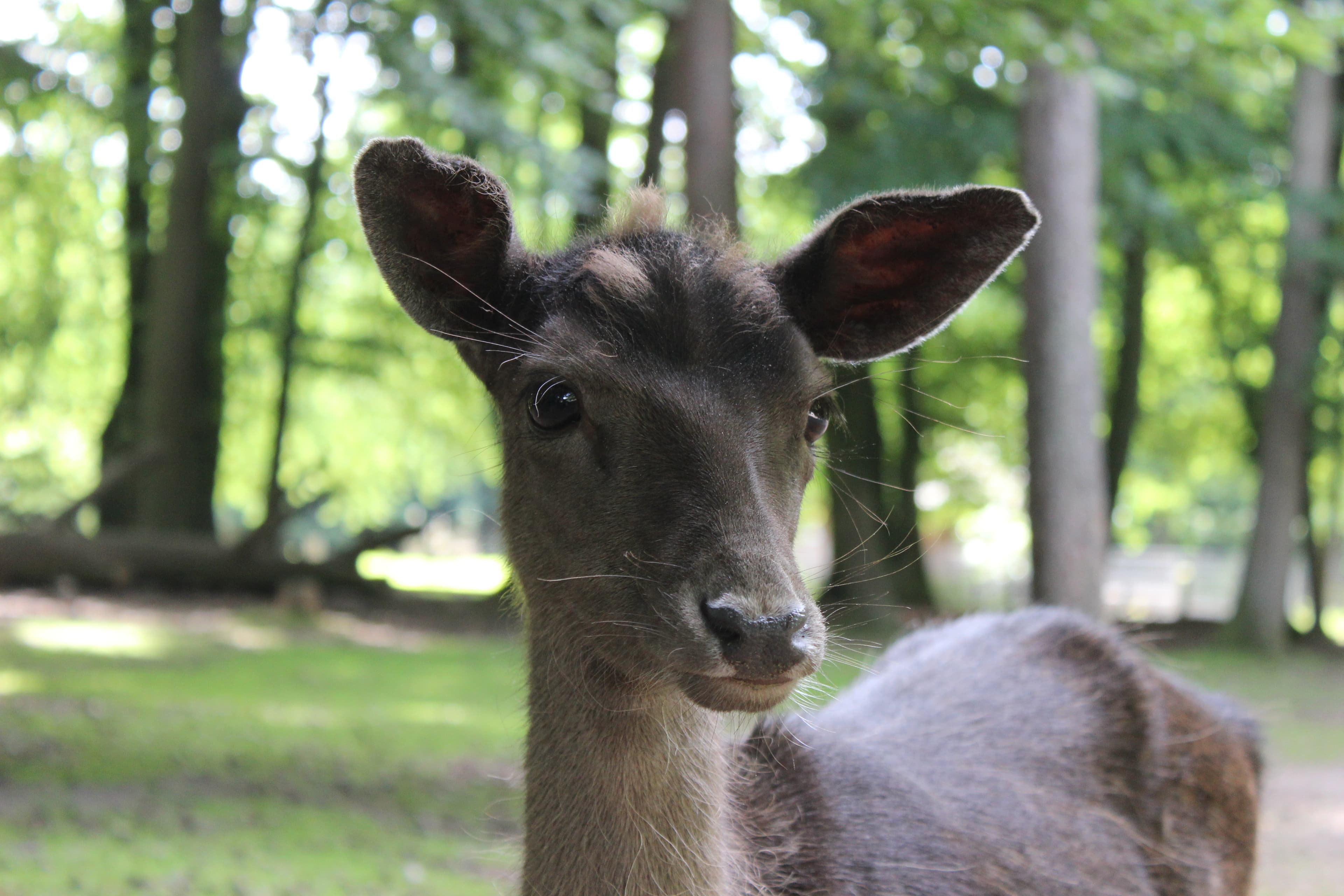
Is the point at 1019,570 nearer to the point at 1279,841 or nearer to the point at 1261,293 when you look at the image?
the point at 1261,293

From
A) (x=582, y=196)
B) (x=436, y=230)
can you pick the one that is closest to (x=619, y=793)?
(x=436, y=230)

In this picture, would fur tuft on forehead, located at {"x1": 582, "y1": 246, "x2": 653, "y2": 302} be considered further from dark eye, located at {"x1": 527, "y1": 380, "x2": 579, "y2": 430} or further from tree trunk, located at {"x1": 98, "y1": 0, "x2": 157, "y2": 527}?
tree trunk, located at {"x1": 98, "y1": 0, "x2": 157, "y2": 527}

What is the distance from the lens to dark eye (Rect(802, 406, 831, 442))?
2979 mm

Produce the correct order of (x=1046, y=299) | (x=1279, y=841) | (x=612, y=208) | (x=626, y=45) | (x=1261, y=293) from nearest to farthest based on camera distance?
(x=612, y=208)
(x=1279, y=841)
(x=1046, y=299)
(x=626, y=45)
(x=1261, y=293)

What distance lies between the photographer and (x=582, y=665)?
2865 mm

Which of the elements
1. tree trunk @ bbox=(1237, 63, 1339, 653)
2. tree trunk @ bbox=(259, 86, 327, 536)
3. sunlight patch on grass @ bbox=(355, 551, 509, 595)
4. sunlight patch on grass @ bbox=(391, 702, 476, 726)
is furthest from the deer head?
sunlight patch on grass @ bbox=(355, 551, 509, 595)

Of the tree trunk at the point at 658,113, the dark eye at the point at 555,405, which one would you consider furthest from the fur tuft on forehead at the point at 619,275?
the tree trunk at the point at 658,113

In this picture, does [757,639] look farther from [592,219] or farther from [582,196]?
[582,196]

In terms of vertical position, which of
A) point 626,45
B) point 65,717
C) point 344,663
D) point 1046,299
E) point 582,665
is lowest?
point 344,663

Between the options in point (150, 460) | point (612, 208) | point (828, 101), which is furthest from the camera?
point (150, 460)

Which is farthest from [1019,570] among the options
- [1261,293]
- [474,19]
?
[474,19]

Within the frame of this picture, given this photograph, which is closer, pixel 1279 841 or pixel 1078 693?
pixel 1078 693

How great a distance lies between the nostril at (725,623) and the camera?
2297mm

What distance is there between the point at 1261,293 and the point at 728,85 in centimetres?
1748
